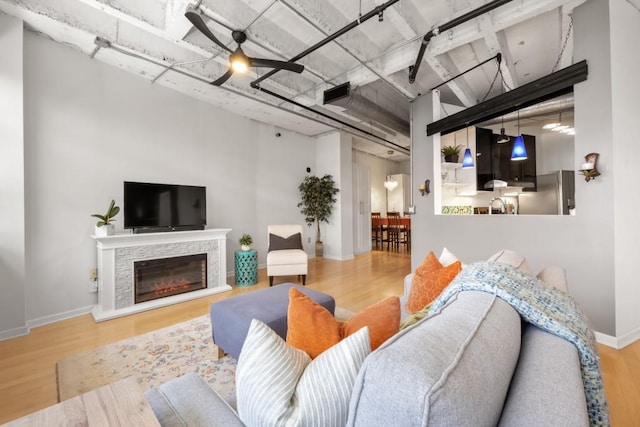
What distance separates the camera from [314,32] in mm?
2998

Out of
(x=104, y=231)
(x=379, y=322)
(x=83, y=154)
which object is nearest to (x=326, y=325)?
(x=379, y=322)

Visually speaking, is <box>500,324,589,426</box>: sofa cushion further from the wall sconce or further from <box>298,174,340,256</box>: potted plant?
<box>298,174,340,256</box>: potted plant

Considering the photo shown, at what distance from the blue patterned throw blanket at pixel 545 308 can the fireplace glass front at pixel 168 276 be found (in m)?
3.58

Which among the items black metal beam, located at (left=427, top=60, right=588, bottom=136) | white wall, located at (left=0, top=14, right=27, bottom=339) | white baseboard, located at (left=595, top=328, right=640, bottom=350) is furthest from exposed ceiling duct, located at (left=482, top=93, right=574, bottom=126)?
white wall, located at (left=0, top=14, right=27, bottom=339)

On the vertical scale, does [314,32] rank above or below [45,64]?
above

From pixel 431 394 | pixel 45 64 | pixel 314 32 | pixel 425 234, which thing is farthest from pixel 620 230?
pixel 45 64

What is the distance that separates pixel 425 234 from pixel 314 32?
10.1 ft

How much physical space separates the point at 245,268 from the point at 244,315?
7.82 ft

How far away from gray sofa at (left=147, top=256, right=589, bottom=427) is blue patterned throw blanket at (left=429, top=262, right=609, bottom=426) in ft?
0.16

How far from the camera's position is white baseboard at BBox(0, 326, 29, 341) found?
2.60 m

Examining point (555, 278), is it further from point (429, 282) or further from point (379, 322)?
point (379, 322)

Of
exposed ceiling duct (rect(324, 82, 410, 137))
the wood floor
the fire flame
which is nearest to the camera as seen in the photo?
the wood floor

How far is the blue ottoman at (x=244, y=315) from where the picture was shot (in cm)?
190

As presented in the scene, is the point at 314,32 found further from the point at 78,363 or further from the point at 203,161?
the point at 78,363
